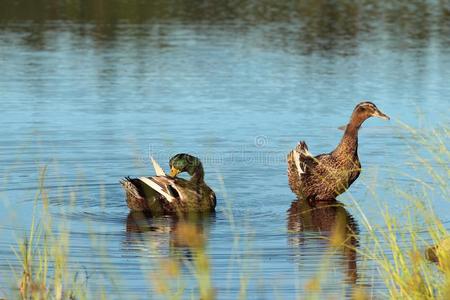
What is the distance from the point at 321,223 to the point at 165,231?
1.58m

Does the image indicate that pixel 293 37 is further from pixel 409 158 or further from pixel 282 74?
pixel 409 158

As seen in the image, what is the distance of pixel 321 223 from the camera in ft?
39.3

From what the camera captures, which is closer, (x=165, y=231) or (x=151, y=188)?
(x=165, y=231)

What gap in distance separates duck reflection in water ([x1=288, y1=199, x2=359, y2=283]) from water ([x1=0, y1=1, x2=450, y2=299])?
41mm

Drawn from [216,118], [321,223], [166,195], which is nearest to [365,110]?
[321,223]

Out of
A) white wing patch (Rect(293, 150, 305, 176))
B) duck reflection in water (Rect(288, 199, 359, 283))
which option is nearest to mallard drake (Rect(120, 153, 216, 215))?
duck reflection in water (Rect(288, 199, 359, 283))

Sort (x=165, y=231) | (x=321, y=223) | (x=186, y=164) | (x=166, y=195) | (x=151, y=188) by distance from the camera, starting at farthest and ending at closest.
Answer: (x=186, y=164) < (x=151, y=188) < (x=166, y=195) < (x=321, y=223) < (x=165, y=231)

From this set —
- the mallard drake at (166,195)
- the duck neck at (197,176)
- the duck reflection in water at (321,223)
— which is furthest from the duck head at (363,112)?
the mallard drake at (166,195)

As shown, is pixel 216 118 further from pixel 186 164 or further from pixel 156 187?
pixel 156 187

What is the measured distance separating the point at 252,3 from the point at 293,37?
9.20 m

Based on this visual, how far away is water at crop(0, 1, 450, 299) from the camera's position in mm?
10062

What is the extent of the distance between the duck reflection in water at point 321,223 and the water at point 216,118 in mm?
41

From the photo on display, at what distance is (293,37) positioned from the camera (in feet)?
94.2

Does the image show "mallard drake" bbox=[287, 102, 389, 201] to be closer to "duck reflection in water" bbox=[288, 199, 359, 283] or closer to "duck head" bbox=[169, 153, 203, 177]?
"duck reflection in water" bbox=[288, 199, 359, 283]
